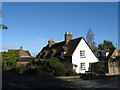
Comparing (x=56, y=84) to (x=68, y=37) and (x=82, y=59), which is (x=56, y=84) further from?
(x=68, y=37)

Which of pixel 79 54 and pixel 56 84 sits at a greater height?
pixel 79 54

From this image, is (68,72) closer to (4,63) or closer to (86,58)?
(86,58)

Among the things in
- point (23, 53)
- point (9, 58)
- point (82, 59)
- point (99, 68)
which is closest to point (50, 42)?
point (9, 58)

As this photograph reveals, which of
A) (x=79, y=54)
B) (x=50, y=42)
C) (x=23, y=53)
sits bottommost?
(x=79, y=54)

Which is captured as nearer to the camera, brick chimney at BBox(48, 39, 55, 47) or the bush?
the bush

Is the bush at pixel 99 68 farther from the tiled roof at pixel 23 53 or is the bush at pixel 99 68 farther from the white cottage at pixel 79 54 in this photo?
the tiled roof at pixel 23 53

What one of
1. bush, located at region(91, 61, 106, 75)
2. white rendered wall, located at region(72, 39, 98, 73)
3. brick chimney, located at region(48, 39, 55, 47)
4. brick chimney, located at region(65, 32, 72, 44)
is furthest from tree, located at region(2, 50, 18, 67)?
bush, located at region(91, 61, 106, 75)

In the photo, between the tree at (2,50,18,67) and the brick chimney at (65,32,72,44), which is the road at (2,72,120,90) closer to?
the brick chimney at (65,32,72,44)

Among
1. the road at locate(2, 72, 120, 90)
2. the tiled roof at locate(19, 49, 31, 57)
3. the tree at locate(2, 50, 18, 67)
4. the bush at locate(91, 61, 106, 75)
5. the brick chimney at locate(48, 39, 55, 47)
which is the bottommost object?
the road at locate(2, 72, 120, 90)

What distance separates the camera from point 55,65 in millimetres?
39906

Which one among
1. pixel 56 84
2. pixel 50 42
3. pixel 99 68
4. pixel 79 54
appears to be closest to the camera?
pixel 56 84

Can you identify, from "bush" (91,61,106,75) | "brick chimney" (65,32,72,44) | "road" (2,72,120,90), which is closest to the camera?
"road" (2,72,120,90)

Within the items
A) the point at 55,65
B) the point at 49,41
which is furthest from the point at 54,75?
the point at 49,41

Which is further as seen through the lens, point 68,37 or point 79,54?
point 68,37
